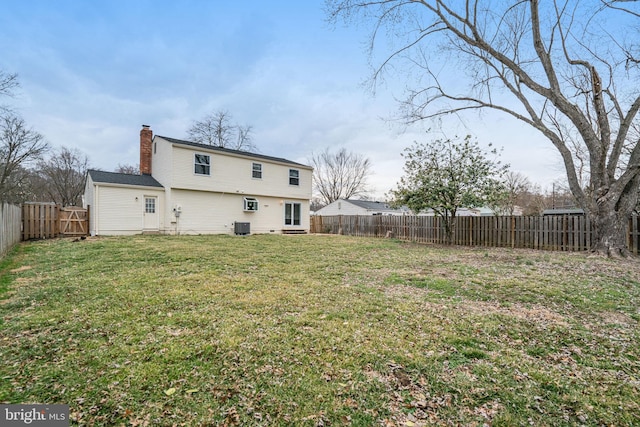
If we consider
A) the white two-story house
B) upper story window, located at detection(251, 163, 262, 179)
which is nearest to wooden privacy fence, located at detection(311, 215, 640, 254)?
the white two-story house

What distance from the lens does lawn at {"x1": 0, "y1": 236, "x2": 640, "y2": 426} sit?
2.01m

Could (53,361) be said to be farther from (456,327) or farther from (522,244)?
(522,244)

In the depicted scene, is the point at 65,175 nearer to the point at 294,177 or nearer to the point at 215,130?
the point at 215,130

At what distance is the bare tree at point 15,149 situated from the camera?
2042cm

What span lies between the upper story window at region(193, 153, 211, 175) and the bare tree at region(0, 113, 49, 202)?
15.5 metres

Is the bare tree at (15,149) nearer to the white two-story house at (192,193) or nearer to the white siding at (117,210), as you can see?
the white two-story house at (192,193)

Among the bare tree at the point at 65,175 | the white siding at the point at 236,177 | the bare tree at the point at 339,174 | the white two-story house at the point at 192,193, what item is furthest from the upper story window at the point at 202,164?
the bare tree at the point at 339,174

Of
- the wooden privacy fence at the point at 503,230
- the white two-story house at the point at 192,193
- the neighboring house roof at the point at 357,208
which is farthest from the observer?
the neighboring house roof at the point at 357,208

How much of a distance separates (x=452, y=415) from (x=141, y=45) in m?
15.1

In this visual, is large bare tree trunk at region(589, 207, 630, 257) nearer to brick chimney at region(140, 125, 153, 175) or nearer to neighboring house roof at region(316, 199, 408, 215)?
brick chimney at region(140, 125, 153, 175)

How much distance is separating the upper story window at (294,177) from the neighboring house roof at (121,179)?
7.57 m

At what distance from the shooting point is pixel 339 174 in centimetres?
4188

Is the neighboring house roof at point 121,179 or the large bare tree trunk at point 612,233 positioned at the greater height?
the neighboring house roof at point 121,179

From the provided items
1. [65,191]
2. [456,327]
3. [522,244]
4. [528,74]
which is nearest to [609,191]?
[522,244]
